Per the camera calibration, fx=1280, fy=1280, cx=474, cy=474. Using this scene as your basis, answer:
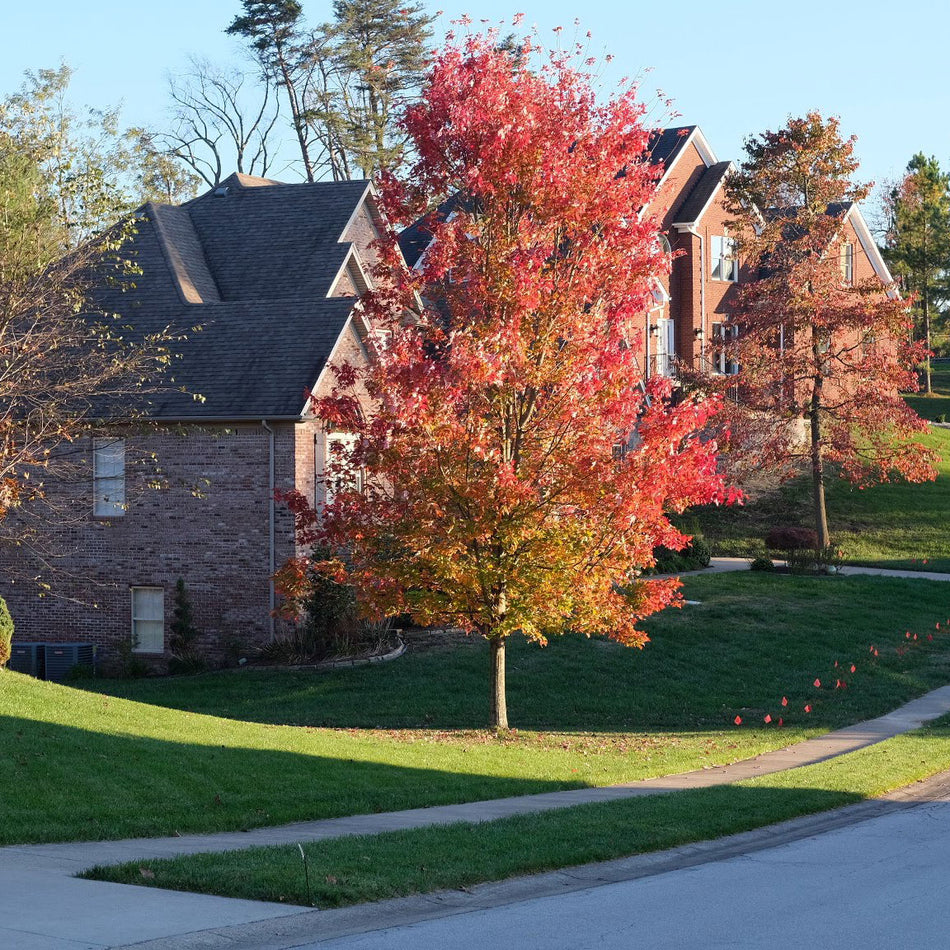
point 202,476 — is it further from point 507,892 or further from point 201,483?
point 507,892


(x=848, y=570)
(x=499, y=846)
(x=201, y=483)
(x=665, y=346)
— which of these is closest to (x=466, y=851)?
(x=499, y=846)

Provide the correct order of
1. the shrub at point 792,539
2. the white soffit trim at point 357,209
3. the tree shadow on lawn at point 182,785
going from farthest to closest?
the shrub at point 792,539 → the white soffit trim at point 357,209 → the tree shadow on lawn at point 182,785

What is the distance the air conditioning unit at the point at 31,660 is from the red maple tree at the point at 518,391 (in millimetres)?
10000

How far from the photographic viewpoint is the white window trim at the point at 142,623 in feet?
85.4

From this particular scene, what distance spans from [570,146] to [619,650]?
10.5 metres

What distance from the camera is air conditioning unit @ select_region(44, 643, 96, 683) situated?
25.5 metres

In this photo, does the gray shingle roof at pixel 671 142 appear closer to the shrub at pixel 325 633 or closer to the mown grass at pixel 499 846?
the shrub at pixel 325 633

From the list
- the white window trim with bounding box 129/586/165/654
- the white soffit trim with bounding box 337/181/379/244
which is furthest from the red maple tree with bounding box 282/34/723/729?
the white soffit trim with bounding box 337/181/379/244

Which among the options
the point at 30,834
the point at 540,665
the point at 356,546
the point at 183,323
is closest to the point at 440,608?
the point at 356,546

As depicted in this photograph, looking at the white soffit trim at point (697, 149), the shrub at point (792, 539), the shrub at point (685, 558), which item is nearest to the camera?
the shrub at point (685, 558)

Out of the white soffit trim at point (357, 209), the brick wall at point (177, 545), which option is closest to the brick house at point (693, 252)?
the white soffit trim at point (357, 209)

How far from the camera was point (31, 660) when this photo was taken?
2581cm

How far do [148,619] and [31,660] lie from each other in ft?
7.96

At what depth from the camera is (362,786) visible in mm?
13914
